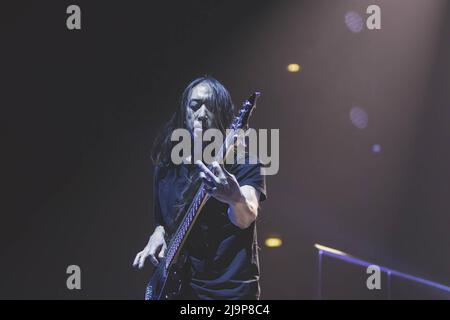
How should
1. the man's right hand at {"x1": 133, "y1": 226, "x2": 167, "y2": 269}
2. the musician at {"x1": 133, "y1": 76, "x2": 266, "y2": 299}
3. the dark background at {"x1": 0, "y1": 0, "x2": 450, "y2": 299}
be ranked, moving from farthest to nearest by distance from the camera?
the dark background at {"x1": 0, "y1": 0, "x2": 450, "y2": 299} → the man's right hand at {"x1": 133, "y1": 226, "x2": 167, "y2": 269} → the musician at {"x1": 133, "y1": 76, "x2": 266, "y2": 299}

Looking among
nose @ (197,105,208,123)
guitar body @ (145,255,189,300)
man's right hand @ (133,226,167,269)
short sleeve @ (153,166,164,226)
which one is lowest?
guitar body @ (145,255,189,300)

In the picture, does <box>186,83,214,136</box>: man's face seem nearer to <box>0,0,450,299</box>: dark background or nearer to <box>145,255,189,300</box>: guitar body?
<box>0,0,450,299</box>: dark background

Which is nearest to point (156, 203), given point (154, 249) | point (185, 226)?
point (154, 249)

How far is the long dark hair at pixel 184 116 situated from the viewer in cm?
249

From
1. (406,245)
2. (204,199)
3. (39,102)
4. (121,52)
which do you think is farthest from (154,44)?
(406,245)

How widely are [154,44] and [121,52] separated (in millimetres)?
169

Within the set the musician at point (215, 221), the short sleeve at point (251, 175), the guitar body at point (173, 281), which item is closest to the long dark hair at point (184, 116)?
the musician at point (215, 221)

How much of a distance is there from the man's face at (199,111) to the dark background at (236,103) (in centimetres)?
23

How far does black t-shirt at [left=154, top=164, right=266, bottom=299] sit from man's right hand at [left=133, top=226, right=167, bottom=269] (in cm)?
21

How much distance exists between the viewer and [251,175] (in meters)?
2.20

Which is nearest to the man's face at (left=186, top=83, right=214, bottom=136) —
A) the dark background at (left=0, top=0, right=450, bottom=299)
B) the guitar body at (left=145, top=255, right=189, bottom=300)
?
the dark background at (left=0, top=0, right=450, bottom=299)

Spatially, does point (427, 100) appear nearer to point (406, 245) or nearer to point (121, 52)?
point (406, 245)

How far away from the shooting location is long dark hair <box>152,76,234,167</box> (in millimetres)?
2486
